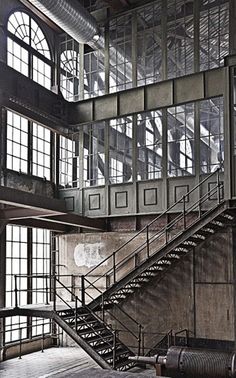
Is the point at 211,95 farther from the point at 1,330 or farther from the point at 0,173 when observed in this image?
the point at 1,330

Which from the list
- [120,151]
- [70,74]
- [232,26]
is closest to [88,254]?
[120,151]

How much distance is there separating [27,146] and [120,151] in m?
3.13

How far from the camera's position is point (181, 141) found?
14836 millimetres

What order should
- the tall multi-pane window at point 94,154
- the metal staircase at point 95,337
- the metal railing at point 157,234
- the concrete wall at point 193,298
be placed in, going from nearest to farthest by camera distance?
the metal staircase at point 95,337
the concrete wall at point 193,298
the metal railing at point 157,234
the tall multi-pane window at point 94,154

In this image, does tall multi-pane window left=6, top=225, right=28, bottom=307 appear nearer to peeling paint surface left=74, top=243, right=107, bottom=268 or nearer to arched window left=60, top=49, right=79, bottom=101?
peeling paint surface left=74, top=243, right=107, bottom=268

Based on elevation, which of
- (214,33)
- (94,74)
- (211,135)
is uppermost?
(214,33)

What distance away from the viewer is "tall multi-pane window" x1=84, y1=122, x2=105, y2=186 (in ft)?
53.3

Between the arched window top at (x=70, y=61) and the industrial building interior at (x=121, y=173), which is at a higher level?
the arched window top at (x=70, y=61)

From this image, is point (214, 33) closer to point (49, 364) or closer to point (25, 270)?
point (25, 270)

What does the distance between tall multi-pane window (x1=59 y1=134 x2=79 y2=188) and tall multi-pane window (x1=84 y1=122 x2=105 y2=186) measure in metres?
0.47

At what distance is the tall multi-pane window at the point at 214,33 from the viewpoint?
14648mm

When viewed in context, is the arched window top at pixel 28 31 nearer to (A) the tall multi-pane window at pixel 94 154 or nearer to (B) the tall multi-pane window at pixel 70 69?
(B) the tall multi-pane window at pixel 70 69

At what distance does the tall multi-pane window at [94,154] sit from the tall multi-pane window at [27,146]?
4.83 ft

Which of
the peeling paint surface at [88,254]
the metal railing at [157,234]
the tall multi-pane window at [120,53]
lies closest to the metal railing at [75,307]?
the metal railing at [157,234]
